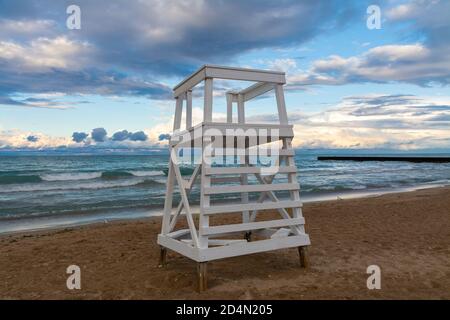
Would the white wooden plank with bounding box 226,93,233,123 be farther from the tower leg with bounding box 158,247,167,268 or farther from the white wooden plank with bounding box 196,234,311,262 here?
the tower leg with bounding box 158,247,167,268

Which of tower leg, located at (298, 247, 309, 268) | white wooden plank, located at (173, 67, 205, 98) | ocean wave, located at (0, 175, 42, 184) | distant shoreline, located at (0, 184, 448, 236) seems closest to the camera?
white wooden plank, located at (173, 67, 205, 98)

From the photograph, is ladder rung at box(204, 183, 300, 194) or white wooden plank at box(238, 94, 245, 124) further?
white wooden plank at box(238, 94, 245, 124)

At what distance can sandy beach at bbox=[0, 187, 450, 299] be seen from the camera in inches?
179

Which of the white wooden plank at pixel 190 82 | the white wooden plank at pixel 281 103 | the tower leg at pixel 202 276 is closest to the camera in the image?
the tower leg at pixel 202 276

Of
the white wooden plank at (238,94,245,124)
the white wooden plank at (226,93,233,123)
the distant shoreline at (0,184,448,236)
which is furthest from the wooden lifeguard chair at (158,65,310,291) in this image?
the distant shoreline at (0,184,448,236)

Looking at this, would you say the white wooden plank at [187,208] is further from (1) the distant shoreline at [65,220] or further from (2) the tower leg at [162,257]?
(1) the distant shoreline at [65,220]

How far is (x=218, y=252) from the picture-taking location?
15.0 feet

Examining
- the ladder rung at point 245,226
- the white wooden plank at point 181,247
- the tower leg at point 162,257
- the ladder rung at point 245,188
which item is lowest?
the tower leg at point 162,257

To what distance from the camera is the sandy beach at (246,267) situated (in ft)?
15.0

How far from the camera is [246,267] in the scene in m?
5.56

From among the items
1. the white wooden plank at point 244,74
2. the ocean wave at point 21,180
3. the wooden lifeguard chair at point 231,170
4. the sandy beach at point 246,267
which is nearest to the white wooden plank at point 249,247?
the wooden lifeguard chair at point 231,170

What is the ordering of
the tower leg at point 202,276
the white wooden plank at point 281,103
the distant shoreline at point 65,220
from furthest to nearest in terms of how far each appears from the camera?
1. the distant shoreline at point 65,220
2. the white wooden plank at point 281,103
3. the tower leg at point 202,276

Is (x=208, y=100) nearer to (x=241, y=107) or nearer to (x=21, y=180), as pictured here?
(x=241, y=107)

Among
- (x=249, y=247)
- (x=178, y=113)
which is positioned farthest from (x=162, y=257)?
(x=178, y=113)
